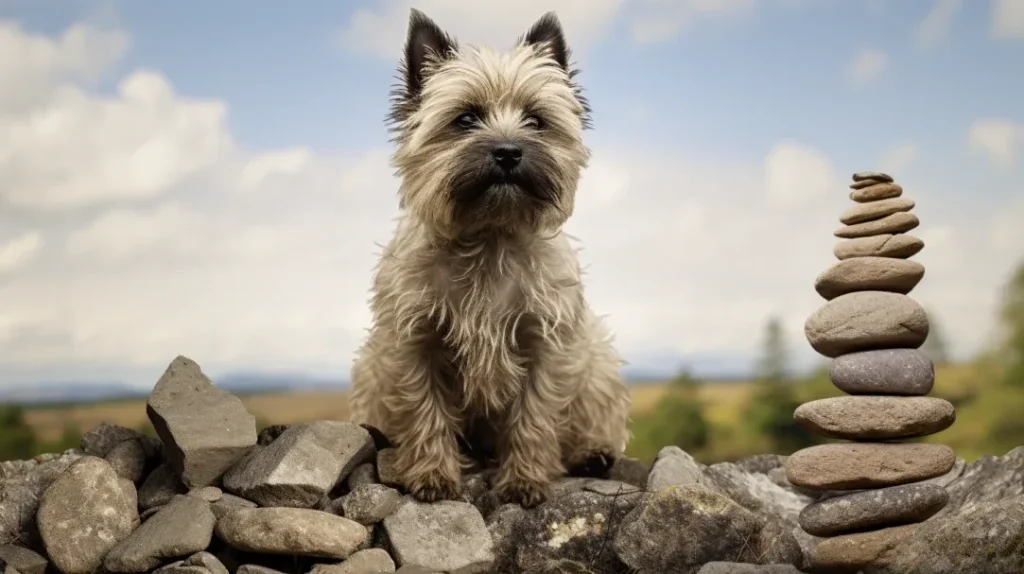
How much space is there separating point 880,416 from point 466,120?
9.84ft

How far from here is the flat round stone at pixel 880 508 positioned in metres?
5.86

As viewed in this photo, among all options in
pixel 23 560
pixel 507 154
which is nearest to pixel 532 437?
pixel 507 154

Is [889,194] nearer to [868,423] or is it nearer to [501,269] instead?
[868,423]

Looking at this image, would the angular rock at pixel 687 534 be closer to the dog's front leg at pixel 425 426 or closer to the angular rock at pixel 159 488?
the dog's front leg at pixel 425 426

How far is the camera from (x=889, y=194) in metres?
6.29

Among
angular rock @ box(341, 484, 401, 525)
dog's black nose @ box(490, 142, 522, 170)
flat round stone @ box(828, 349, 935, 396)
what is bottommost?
angular rock @ box(341, 484, 401, 525)

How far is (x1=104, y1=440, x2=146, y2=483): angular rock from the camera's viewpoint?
660cm

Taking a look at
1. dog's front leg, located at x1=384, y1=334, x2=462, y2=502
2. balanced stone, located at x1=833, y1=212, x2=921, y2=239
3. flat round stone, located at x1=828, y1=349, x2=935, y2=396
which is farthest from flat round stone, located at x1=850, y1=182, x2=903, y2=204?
dog's front leg, located at x1=384, y1=334, x2=462, y2=502

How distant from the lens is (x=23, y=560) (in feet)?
A: 19.7

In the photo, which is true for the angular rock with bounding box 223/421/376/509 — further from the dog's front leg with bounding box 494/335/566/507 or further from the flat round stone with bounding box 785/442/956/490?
the flat round stone with bounding box 785/442/956/490

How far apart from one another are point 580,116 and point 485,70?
731 millimetres

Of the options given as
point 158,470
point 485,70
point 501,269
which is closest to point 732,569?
point 501,269

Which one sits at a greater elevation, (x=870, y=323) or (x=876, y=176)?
(x=876, y=176)

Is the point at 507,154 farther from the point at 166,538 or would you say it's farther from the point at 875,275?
the point at 166,538
